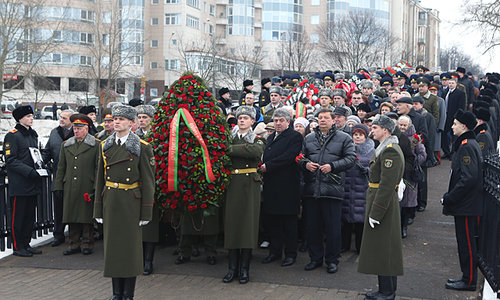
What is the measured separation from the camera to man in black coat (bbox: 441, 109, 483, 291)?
6.80 metres

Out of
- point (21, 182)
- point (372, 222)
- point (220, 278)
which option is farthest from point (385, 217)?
point (21, 182)

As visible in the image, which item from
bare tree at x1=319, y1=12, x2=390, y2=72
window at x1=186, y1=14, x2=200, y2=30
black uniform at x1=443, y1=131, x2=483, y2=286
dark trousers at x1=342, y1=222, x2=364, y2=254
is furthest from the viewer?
window at x1=186, y1=14, x2=200, y2=30

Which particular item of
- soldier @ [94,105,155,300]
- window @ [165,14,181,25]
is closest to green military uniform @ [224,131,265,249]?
soldier @ [94,105,155,300]

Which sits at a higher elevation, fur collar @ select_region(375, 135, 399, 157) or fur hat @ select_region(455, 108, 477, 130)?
fur hat @ select_region(455, 108, 477, 130)

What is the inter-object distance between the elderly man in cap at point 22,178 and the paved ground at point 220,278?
0.36 m

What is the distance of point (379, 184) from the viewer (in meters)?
6.40

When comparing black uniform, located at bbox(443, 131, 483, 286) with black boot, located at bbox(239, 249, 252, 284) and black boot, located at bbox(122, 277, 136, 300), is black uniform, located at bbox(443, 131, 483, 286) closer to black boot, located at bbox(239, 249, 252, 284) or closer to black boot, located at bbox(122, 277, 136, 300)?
black boot, located at bbox(239, 249, 252, 284)

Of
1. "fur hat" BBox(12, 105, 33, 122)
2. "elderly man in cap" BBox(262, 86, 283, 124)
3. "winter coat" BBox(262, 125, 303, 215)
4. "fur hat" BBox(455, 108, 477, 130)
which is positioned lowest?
"winter coat" BBox(262, 125, 303, 215)

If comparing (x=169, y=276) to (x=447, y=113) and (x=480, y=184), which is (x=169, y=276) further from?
(x=447, y=113)

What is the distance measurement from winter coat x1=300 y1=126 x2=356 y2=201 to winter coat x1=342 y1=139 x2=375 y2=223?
24.5 inches

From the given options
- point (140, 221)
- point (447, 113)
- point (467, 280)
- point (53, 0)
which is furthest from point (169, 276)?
point (53, 0)

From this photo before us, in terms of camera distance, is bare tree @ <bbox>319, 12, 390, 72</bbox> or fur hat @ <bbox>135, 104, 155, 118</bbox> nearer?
fur hat @ <bbox>135, 104, 155, 118</bbox>

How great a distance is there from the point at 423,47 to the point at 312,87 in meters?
111

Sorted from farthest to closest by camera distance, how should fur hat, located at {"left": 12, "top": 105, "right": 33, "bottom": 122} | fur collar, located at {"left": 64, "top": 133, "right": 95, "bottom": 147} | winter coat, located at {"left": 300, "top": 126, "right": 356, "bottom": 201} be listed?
fur collar, located at {"left": 64, "top": 133, "right": 95, "bottom": 147} < fur hat, located at {"left": 12, "top": 105, "right": 33, "bottom": 122} < winter coat, located at {"left": 300, "top": 126, "right": 356, "bottom": 201}
